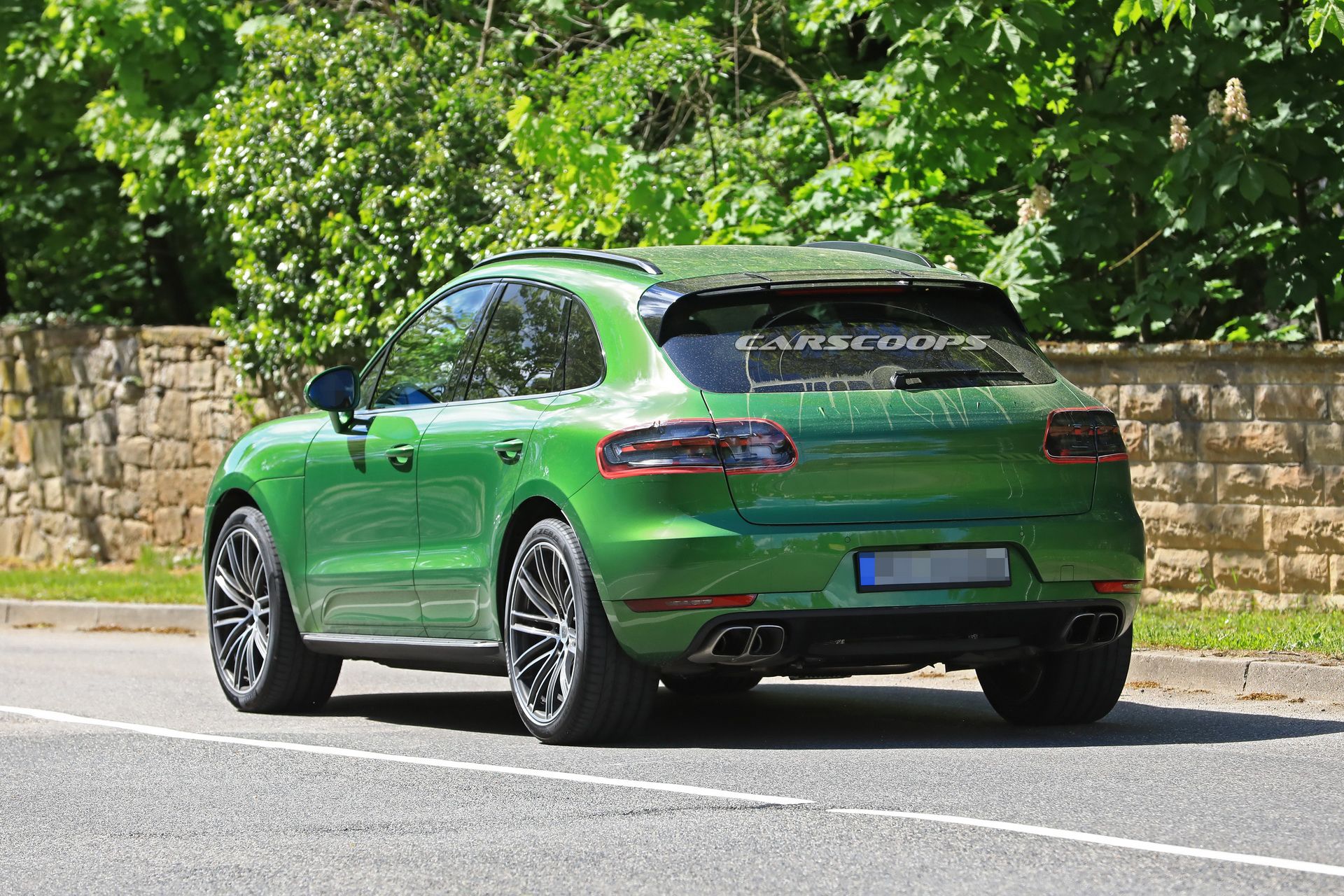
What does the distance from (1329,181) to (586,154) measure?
4798 millimetres

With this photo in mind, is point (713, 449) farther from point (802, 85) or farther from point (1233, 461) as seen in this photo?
point (802, 85)

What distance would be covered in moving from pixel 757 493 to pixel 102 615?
928 cm

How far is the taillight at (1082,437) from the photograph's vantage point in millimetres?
6984

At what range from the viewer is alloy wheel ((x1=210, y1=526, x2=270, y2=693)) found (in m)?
9.02

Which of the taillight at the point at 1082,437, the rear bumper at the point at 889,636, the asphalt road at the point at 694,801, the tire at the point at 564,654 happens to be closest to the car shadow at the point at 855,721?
the asphalt road at the point at 694,801

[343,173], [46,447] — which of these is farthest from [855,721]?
[46,447]

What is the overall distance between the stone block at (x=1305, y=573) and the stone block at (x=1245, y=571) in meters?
0.04

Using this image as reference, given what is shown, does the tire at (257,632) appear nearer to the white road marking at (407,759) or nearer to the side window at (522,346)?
the white road marking at (407,759)

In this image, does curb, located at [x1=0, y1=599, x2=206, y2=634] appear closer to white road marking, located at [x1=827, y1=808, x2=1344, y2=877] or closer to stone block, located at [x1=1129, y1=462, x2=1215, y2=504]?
stone block, located at [x1=1129, y1=462, x2=1215, y2=504]

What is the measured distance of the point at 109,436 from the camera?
1906cm

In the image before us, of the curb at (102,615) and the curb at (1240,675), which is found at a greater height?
the curb at (1240,675)

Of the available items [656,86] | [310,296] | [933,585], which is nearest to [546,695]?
[933,585]

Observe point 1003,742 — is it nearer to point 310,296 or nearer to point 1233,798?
point 1233,798

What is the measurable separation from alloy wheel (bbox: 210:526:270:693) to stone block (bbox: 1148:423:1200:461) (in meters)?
5.67
